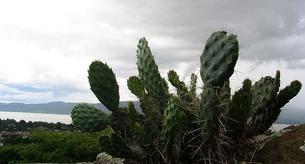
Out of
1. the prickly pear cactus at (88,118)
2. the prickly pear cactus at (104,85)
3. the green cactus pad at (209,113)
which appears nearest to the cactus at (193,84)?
the green cactus pad at (209,113)

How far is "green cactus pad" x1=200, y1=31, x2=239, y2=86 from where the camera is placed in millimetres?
4105

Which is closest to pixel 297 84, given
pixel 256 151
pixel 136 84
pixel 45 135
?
pixel 256 151

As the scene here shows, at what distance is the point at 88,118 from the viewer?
554cm

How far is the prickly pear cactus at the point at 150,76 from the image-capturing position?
5.00 m

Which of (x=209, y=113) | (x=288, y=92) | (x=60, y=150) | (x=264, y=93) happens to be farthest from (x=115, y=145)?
(x=60, y=150)

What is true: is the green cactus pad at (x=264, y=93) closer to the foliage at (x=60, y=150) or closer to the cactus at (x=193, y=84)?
the cactus at (x=193, y=84)

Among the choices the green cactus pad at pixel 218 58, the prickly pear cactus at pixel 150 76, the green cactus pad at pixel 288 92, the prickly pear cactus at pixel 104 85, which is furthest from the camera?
the prickly pear cactus at pixel 104 85

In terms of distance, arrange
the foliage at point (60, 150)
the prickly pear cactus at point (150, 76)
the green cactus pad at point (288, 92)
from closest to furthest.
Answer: the green cactus pad at point (288, 92)
the prickly pear cactus at point (150, 76)
the foliage at point (60, 150)

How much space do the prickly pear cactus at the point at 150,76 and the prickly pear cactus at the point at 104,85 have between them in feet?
1.18

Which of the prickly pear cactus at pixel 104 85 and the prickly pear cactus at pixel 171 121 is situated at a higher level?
the prickly pear cactus at pixel 104 85

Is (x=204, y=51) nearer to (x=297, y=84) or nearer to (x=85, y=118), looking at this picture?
(x=297, y=84)

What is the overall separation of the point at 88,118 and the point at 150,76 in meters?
0.99

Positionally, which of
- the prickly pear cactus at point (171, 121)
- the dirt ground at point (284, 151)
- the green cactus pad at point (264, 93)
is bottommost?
the dirt ground at point (284, 151)

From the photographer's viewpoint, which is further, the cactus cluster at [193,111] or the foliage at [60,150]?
the foliage at [60,150]
